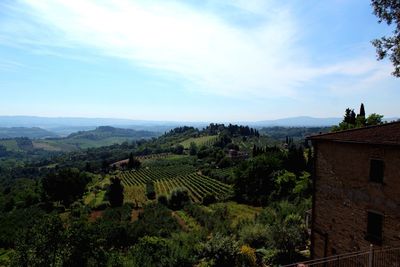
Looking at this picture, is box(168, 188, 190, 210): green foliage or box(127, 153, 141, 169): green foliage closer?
box(168, 188, 190, 210): green foliage

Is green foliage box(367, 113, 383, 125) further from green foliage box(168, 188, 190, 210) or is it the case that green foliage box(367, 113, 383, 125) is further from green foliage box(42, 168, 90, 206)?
green foliage box(42, 168, 90, 206)

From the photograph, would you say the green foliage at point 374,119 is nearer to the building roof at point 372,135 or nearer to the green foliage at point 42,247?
the building roof at point 372,135

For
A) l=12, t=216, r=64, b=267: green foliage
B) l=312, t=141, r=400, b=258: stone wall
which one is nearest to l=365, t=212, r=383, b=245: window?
l=312, t=141, r=400, b=258: stone wall

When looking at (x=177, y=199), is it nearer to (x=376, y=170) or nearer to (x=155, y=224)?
(x=155, y=224)

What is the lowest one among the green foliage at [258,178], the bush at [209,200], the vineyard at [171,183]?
the vineyard at [171,183]

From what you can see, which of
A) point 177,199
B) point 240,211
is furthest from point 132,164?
point 240,211

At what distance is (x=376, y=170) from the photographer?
48.7ft

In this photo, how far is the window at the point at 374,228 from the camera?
14.8 metres

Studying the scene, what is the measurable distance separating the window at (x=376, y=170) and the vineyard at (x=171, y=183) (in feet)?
193

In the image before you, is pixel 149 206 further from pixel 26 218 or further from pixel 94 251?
pixel 94 251

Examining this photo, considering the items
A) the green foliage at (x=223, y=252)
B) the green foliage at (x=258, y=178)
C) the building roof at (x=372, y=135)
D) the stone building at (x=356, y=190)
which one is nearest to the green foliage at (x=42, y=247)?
the green foliage at (x=223, y=252)

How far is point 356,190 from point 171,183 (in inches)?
3284

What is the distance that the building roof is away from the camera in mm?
14289

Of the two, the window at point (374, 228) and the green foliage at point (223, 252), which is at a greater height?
the window at point (374, 228)
